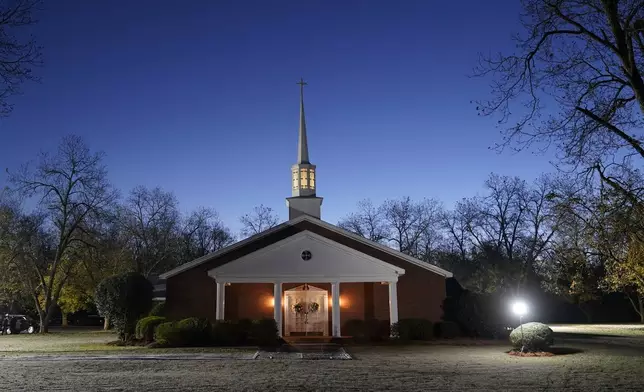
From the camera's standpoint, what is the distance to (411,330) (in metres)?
25.9

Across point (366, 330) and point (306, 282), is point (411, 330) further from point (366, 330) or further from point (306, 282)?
point (306, 282)

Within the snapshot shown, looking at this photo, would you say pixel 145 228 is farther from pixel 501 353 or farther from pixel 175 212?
pixel 501 353

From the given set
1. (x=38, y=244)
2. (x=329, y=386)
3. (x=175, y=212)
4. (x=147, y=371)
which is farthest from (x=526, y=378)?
(x=175, y=212)

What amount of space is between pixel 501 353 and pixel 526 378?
265 inches

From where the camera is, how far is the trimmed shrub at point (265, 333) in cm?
2339

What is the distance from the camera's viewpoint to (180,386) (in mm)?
12094

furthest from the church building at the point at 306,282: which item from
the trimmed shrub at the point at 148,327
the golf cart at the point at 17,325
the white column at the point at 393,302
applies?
the golf cart at the point at 17,325

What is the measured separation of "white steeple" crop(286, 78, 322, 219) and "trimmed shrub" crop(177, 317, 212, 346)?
10496 mm

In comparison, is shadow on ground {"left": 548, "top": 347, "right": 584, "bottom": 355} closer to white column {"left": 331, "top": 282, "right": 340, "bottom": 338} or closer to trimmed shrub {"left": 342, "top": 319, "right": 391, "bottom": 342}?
trimmed shrub {"left": 342, "top": 319, "right": 391, "bottom": 342}

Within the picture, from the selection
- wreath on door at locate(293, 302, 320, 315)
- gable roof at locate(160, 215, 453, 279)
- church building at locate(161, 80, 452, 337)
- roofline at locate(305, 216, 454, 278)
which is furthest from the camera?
wreath on door at locate(293, 302, 320, 315)

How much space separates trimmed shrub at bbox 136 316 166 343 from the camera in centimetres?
2469

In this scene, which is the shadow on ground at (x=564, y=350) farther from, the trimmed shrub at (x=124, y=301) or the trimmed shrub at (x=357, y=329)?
the trimmed shrub at (x=124, y=301)

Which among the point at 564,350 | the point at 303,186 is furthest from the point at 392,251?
the point at 564,350

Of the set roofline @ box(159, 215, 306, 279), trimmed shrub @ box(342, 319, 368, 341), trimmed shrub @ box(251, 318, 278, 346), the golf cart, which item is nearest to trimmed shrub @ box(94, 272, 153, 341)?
roofline @ box(159, 215, 306, 279)
